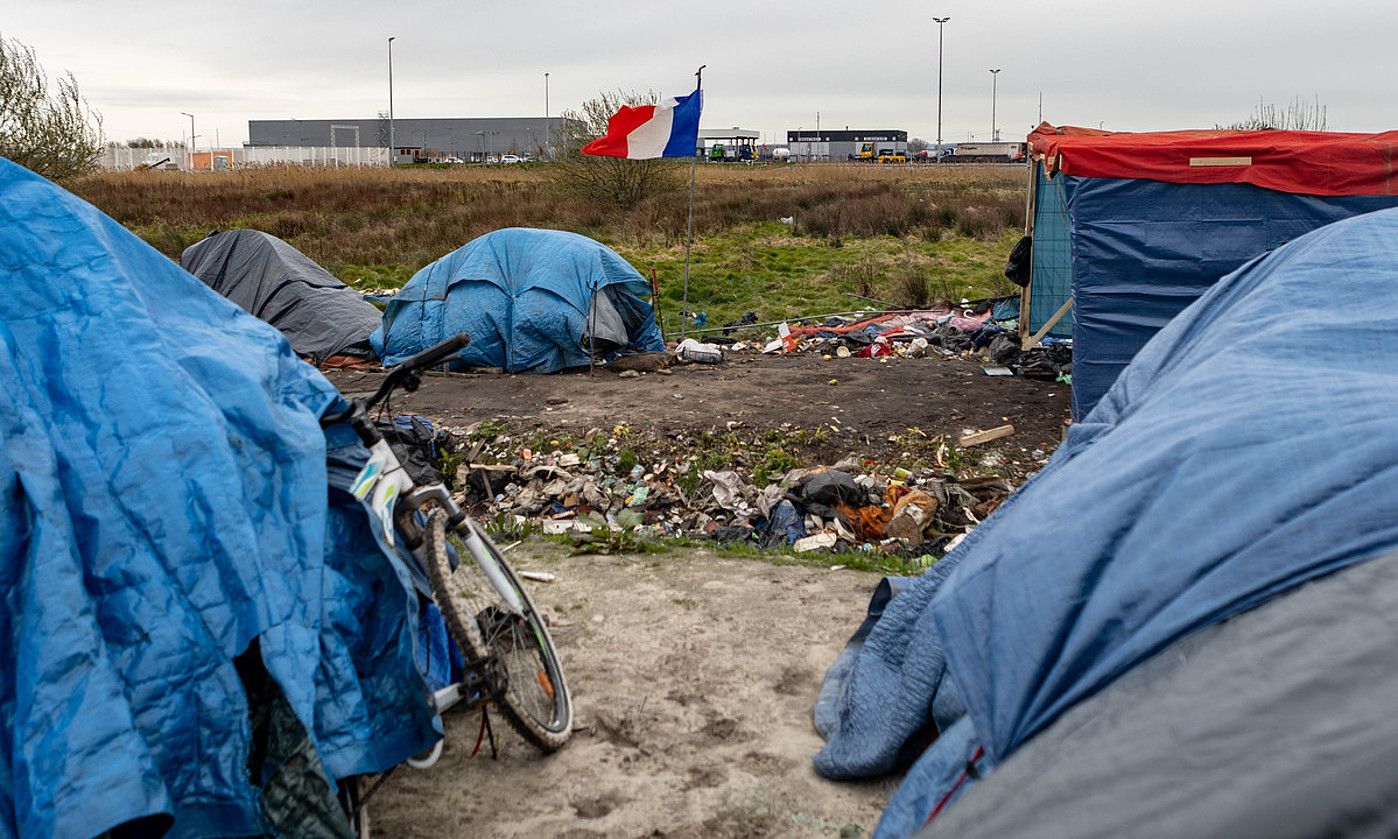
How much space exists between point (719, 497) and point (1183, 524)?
592cm

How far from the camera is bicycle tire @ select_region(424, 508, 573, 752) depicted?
11.8ft

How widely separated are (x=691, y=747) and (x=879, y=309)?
14209 mm

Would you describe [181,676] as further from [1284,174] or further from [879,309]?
[879,309]

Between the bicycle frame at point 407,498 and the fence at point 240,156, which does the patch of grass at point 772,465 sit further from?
the fence at point 240,156

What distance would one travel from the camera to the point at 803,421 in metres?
10.2

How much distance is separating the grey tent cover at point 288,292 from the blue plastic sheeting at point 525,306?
847 mm

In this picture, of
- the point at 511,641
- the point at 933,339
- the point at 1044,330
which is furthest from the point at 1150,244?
the point at 511,641

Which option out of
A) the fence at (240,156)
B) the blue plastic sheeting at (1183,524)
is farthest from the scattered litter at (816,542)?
the fence at (240,156)

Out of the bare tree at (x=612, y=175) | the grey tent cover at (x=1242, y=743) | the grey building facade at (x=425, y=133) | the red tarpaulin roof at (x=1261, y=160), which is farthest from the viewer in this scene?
the grey building facade at (x=425, y=133)

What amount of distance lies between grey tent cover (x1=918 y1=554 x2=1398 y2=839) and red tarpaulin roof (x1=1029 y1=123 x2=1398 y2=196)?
853 cm

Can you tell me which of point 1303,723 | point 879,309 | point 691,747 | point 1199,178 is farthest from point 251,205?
point 1303,723

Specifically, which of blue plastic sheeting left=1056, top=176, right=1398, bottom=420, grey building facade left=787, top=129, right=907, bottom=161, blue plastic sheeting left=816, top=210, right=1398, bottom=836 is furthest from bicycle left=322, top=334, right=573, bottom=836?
grey building facade left=787, top=129, right=907, bottom=161

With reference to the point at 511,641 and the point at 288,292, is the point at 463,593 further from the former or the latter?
the point at 288,292

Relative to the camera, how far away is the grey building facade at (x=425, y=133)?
329 ft
